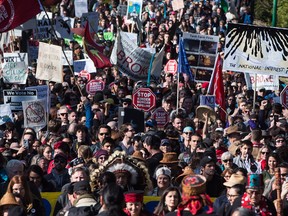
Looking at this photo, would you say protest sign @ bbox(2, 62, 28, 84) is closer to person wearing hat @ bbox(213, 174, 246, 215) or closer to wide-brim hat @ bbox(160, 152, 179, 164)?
wide-brim hat @ bbox(160, 152, 179, 164)

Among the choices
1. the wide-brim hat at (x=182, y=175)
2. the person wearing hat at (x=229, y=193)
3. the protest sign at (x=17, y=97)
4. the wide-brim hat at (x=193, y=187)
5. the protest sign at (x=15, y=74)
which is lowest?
the protest sign at (x=15, y=74)

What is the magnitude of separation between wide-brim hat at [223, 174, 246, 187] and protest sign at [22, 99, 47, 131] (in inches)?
258

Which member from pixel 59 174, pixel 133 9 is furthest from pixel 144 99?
pixel 133 9

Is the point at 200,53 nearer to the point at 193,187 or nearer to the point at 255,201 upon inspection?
the point at 255,201

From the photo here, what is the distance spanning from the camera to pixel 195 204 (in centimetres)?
1058

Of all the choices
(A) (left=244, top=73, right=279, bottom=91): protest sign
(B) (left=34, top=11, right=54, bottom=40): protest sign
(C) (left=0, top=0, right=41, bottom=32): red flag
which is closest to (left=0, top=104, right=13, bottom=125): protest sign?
(C) (left=0, top=0, right=41, bottom=32): red flag

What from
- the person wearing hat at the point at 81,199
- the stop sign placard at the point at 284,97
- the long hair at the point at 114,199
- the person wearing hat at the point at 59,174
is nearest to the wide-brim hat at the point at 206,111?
the stop sign placard at the point at 284,97

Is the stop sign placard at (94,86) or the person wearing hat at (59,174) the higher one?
the person wearing hat at (59,174)

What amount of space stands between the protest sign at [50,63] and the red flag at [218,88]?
2502 mm

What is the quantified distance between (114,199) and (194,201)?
727 mm

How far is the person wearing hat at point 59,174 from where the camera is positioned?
44.5 feet

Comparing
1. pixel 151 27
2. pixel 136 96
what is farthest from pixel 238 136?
pixel 151 27

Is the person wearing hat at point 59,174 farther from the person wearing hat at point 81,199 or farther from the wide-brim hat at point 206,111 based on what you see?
the wide-brim hat at point 206,111

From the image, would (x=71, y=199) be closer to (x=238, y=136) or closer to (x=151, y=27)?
(x=238, y=136)
